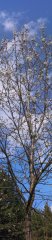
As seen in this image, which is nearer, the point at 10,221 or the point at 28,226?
the point at 28,226

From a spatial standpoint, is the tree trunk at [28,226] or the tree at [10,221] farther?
the tree at [10,221]

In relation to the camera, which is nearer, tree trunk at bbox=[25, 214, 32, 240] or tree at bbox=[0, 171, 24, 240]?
tree trunk at bbox=[25, 214, 32, 240]

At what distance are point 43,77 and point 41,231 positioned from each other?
83.1 ft

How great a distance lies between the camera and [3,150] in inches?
599

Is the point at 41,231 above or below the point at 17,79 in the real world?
below

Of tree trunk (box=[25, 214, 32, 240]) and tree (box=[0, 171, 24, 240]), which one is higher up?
tree (box=[0, 171, 24, 240])

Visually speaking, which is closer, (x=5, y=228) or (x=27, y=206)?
(x=27, y=206)

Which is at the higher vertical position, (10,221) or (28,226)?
(10,221)

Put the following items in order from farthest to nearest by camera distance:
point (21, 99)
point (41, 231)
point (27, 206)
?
1. point (41, 231)
2. point (21, 99)
3. point (27, 206)

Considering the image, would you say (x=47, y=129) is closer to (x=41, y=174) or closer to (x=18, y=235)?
(x=41, y=174)

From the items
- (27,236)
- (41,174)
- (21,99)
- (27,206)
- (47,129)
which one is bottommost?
(27,236)

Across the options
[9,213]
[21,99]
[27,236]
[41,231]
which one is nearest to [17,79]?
[21,99]

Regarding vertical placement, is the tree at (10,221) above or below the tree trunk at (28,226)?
above

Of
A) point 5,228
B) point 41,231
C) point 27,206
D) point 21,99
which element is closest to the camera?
point 27,206
